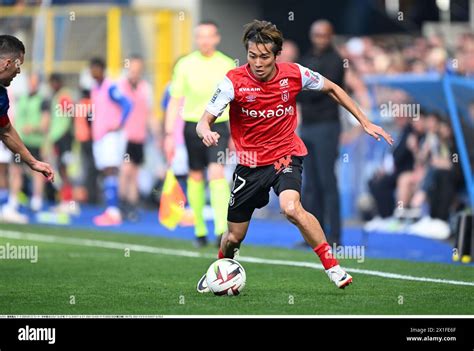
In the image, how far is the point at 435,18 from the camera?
2739cm

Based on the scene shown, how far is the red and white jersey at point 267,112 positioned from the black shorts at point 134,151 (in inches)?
503

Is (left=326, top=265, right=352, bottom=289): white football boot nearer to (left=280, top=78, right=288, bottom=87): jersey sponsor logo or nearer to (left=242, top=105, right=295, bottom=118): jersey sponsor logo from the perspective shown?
(left=242, top=105, right=295, bottom=118): jersey sponsor logo

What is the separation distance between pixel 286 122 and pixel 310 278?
1820mm

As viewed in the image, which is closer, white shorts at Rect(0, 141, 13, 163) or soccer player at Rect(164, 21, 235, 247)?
soccer player at Rect(164, 21, 235, 247)

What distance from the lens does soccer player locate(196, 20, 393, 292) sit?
36.0ft

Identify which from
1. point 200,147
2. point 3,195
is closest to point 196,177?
point 200,147

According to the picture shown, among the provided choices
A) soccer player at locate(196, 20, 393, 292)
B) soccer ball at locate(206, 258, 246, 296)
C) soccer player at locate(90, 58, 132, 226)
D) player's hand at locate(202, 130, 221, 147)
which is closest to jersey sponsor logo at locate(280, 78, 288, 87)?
soccer player at locate(196, 20, 393, 292)

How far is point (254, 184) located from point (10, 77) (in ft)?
7.45

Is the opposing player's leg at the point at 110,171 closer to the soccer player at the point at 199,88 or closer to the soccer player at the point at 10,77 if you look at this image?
the soccer player at the point at 199,88

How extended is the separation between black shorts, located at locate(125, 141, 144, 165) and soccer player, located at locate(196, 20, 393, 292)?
41.9ft

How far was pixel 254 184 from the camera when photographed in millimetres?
11312
